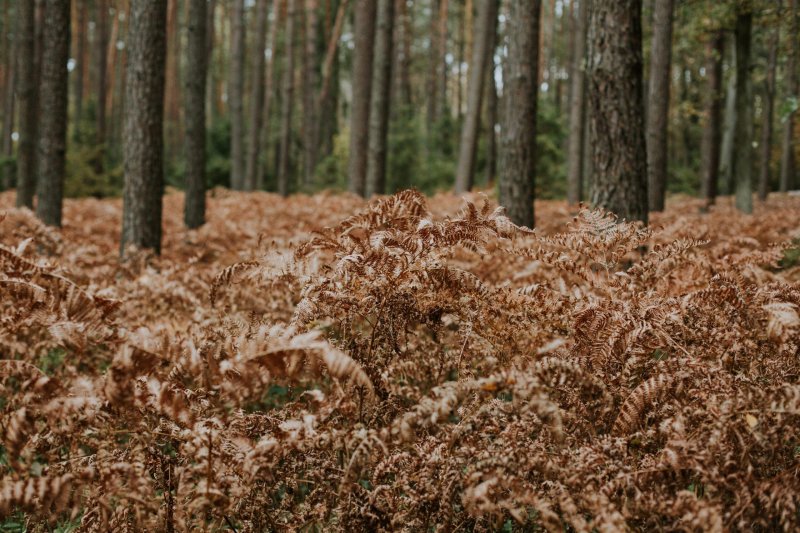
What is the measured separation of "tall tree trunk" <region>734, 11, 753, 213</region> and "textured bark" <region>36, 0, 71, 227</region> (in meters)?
10.9

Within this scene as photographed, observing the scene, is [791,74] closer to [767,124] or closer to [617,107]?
[767,124]

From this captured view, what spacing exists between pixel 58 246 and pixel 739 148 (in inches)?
501

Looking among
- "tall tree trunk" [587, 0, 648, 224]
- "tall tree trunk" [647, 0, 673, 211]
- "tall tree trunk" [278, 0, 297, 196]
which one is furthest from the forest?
"tall tree trunk" [278, 0, 297, 196]

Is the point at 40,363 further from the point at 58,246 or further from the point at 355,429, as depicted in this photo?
the point at 355,429

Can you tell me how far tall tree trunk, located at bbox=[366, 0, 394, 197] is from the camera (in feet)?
41.8

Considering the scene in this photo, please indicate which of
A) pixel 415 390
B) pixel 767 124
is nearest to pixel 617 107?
pixel 415 390

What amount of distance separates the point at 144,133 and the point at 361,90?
6951 mm

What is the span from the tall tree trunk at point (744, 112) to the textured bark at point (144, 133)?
1013 cm

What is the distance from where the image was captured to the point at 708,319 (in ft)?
9.35

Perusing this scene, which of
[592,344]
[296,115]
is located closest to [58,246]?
[592,344]

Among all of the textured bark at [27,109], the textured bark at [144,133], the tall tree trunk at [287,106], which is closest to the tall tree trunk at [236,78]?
the tall tree trunk at [287,106]

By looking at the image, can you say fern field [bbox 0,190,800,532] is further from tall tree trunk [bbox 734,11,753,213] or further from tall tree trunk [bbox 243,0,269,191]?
tall tree trunk [bbox 243,0,269,191]

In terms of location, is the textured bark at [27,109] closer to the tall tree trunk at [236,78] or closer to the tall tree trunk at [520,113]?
the tall tree trunk at [236,78]

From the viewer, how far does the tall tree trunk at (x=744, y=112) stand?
12.6 m
